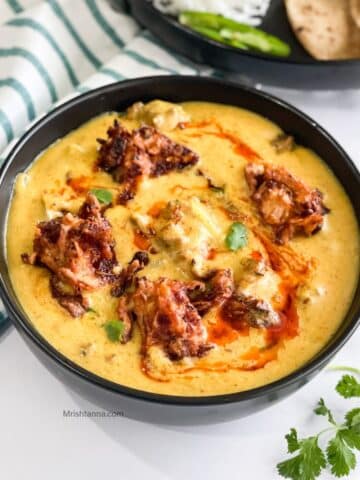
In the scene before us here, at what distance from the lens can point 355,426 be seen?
3.43 meters

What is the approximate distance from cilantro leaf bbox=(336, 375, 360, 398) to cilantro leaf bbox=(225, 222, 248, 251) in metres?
0.75

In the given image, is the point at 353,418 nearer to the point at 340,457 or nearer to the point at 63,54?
the point at 340,457

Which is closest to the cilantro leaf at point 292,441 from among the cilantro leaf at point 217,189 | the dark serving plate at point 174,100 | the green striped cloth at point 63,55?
the dark serving plate at point 174,100

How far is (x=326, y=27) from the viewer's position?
5188 millimetres

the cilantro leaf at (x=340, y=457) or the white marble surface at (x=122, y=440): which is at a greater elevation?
the white marble surface at (x=122, y=440)

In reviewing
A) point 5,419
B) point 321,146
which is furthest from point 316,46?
point 5,419

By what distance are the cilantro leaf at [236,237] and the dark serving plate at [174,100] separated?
55 cm

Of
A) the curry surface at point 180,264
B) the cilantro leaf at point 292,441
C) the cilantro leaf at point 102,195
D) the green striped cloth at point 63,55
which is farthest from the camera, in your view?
the green striped cloth at point 63,55

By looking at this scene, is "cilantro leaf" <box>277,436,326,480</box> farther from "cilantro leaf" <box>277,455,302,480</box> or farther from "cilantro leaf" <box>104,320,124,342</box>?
"cilantro leaf" <box>104,320,124,342</box>

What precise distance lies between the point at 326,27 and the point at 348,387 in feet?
8.60

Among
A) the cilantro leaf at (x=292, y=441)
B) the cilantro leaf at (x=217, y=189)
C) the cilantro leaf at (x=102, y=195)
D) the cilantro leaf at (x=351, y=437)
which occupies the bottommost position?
the cilantro leaf at (x=351, y=437)

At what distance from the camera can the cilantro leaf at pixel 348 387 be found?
3.53 metres

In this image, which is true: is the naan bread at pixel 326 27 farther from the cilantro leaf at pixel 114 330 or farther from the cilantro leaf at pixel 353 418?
the cilantro leaf at pixel 114 330

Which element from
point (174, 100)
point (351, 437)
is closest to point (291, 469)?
point (351, 437)
